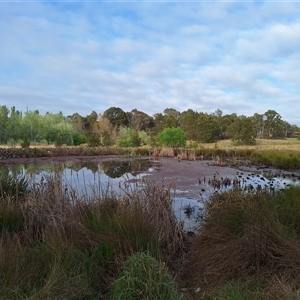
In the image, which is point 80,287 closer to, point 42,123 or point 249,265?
point 249,265

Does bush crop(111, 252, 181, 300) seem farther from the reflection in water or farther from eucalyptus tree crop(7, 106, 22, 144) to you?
eucalyptus tree crop(7, 106, 22, 144)

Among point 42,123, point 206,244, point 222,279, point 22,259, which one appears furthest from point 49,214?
point 42,123

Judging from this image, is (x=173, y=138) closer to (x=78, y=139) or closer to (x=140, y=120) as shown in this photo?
(x=78, y=139)

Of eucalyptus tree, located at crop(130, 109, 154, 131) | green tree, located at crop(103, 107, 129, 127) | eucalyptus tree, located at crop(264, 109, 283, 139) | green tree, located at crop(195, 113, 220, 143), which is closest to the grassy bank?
green tree, located at crop(195, 113, 220, 143)

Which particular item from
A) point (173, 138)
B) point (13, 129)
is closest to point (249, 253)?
point (173, 138)

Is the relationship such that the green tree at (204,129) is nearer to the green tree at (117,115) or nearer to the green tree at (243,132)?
the green tree at (243,132)

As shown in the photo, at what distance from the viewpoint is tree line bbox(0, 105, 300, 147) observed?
32.8 meters

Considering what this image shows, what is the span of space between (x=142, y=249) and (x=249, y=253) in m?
1.11

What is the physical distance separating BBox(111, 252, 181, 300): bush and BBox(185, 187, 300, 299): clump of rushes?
0.40 metres

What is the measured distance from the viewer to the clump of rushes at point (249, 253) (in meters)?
2.64

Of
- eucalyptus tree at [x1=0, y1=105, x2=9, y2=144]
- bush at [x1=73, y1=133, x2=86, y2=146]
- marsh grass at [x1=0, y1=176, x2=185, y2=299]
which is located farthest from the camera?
bush at [x1=73, y1=133, x2=86, y2=146]

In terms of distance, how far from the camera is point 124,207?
427 centimetres

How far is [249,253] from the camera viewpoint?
319 cm

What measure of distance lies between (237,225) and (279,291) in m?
1.52
